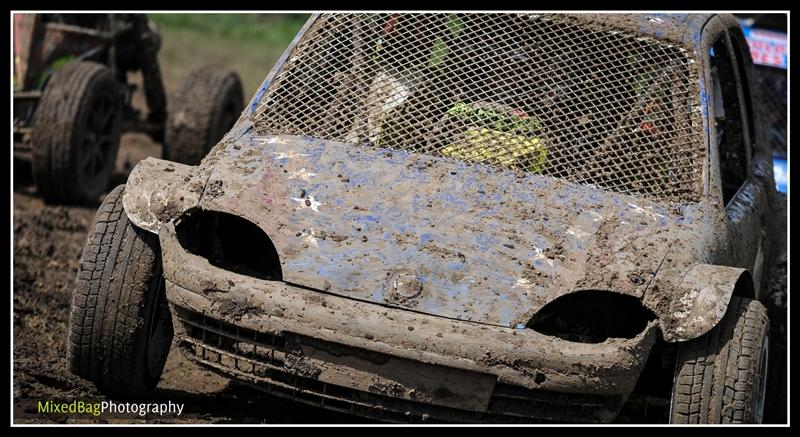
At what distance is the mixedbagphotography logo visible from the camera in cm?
445

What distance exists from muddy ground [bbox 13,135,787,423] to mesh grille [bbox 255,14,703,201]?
105 centimetres

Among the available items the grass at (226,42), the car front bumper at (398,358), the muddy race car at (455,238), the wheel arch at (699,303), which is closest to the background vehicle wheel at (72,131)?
the muddy race car at (455,238)

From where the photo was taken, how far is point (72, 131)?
7.59 meters

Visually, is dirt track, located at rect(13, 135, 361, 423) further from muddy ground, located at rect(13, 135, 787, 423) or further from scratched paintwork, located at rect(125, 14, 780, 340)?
scratched paintwork, located at rect(125, 14, 780, 340)

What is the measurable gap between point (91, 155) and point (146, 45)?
158 centimetres

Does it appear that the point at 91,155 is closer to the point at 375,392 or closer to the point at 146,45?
the point at 146,45

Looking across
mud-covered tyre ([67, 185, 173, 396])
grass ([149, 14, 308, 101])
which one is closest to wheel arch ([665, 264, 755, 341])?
mud-covered tyre ([67, 185, 173, 396])

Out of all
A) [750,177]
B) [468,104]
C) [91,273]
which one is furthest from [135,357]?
[750,177]

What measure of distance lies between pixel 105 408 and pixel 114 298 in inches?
18.9

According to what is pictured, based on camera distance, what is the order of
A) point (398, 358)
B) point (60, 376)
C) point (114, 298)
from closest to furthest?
point (398, 358), point (114, 298), point (60, 376)

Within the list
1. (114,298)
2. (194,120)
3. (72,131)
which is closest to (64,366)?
(114,298)

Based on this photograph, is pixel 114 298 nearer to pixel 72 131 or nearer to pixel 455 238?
pixel 455 238

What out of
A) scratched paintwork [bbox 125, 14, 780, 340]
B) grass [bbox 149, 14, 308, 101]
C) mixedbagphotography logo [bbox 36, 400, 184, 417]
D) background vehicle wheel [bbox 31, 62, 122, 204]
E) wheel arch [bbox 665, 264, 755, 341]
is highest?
grass [bbox 149, 14, 308, 101]

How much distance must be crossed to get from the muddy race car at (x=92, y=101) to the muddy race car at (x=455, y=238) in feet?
9.66
